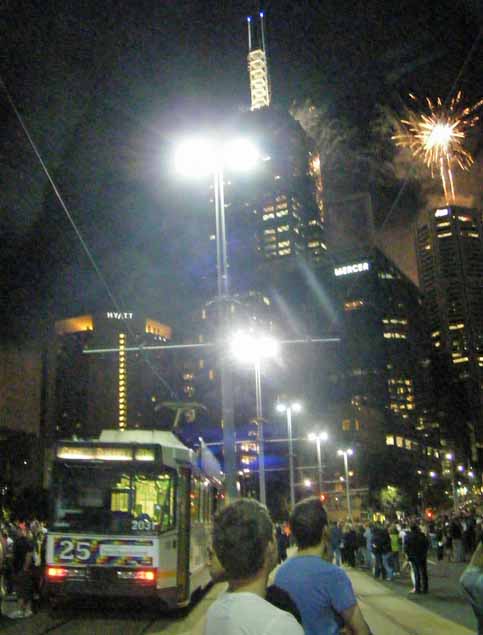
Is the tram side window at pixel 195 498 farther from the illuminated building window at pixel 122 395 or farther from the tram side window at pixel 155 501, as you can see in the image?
the illuminated building window at pixel 122 395

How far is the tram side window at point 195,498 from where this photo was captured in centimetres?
1384

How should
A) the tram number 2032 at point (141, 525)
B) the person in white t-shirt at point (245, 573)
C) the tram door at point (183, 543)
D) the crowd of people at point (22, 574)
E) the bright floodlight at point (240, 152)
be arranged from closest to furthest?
the person in white t-shirt at point (245, 573) → the tram number 2032 at point (141, 525) → the crowd of people at point (22, 574) → the tram door at point (183, 543) → the bright floodlight at point (240, 152)

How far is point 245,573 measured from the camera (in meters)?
2.78

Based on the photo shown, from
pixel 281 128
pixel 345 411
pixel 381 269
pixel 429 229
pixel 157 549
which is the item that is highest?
pixel 281 128

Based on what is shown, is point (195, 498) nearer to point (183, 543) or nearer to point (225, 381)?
point (183, 543)

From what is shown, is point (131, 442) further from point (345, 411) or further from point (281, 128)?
point (281, 128)

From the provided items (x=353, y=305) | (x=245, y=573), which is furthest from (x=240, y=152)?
(x=353, y=305)

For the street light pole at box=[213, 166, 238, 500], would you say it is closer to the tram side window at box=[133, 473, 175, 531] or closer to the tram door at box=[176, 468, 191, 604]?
the tram door at box=[176, 468, 191, 604]

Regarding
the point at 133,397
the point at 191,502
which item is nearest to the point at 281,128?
the point at 133,397

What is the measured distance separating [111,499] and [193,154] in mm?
8920

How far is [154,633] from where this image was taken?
10953mm

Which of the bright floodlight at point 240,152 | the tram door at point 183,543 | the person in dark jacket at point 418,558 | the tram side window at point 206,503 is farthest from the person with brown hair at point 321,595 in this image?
the bright floodlight at point 240,152

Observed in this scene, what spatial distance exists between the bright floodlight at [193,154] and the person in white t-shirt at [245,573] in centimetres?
1528

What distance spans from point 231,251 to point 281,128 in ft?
114
